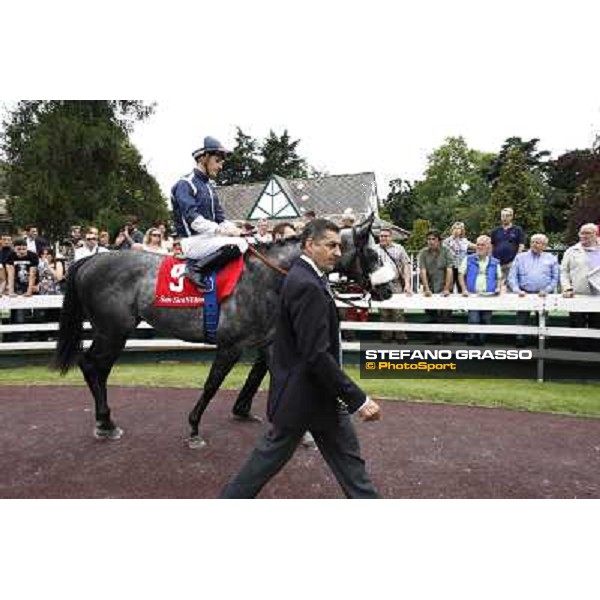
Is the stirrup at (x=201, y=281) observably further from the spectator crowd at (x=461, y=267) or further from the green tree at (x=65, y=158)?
the green tree at (x=65, y=158)

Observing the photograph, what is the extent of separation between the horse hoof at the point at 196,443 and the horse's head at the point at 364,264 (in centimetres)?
205

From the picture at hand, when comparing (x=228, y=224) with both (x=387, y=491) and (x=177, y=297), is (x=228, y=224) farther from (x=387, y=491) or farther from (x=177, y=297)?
(x=387, y=491)

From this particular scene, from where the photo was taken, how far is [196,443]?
460 centimetres

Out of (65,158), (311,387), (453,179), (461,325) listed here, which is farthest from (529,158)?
(311,387)

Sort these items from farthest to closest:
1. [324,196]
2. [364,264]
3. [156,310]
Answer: [324,196] < [156,310] < [364,264]

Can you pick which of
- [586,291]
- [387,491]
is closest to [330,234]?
[387,491]

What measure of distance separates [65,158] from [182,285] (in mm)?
18381

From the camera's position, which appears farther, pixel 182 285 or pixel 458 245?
pixel 458 245

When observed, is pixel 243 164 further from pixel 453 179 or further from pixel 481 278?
pixel 481 278

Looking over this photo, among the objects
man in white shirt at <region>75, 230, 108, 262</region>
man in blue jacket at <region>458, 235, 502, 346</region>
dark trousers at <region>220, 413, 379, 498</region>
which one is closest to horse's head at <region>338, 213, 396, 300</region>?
dark trousers at <region>220, 413, 379, 498</region>

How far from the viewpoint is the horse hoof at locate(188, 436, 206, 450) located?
4582 mm

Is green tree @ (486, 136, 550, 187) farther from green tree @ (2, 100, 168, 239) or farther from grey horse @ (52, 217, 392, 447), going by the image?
grey horse @ (52, 217, 392, 447)

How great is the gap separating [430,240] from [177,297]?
4987 mm

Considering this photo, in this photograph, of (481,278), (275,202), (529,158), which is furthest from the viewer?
(529,158)
